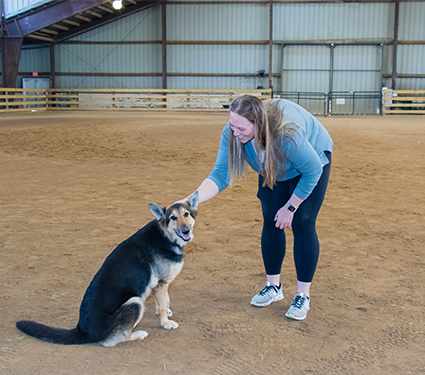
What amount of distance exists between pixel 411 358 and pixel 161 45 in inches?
1018

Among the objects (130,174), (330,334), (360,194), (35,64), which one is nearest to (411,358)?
(330,334)

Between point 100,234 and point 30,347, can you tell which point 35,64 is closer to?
point 100,234

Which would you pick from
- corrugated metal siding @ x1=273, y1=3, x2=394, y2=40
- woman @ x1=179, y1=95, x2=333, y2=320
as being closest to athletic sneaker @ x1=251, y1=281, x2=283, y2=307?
woman @ x1=179, y1=95, x2=333, y2=320

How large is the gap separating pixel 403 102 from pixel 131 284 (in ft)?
85.9

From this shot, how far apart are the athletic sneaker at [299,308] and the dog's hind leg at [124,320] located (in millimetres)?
1077

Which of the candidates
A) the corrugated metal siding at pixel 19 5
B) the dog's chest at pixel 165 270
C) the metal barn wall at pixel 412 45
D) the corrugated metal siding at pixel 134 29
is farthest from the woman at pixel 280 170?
the metal barn wall at pixel 412 45

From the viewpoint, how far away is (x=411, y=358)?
2564 millimetres

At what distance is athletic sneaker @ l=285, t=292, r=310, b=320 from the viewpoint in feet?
9.99

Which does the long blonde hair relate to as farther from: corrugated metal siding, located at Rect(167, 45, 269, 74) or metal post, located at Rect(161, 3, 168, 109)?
corrugated metal siding, located at Rect(167, 45, 269, 74)

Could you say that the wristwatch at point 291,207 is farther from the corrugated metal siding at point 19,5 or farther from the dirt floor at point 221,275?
the corrugated metal siding at point 19,5

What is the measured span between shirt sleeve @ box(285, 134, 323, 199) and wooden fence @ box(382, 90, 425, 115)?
76.8ft

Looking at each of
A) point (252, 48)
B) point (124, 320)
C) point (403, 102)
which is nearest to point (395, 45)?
point (403, 102)

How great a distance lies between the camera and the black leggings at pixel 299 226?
2920 mm

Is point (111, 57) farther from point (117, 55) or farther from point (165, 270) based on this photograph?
point (165, 270)
